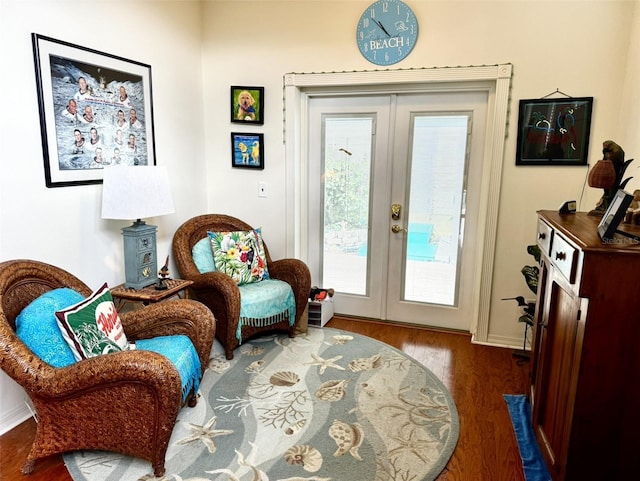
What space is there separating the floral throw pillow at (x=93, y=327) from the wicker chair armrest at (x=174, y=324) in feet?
0.41

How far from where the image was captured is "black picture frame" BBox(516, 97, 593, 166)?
2.92 meters

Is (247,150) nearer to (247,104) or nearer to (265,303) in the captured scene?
(247,104)

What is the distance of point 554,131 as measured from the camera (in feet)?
9.80

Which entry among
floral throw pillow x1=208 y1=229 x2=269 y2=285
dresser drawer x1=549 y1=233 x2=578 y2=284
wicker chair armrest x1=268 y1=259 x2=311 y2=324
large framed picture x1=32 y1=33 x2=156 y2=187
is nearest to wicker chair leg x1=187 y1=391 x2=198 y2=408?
floral throw pillow x1=208 y1=229 x2=269 y2=285

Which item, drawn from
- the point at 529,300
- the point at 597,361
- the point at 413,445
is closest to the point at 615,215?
the point at 597,361

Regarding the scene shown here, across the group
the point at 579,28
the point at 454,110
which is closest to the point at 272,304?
the point at 454,110

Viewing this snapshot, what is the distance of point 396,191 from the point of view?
358 centimetres

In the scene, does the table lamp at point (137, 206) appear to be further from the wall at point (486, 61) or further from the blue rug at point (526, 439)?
the blue rug at point (526, 439)

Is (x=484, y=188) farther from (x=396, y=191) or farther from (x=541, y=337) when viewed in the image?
(x=541, y=337)

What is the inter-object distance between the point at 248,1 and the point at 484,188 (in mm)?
2464

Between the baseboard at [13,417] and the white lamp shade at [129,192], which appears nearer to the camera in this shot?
the baseboard at [13,417]

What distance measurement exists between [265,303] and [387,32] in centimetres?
224

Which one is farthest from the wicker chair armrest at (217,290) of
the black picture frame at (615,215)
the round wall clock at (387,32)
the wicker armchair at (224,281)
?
the black picture frame at (615,215)

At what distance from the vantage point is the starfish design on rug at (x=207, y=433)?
2124 mm
